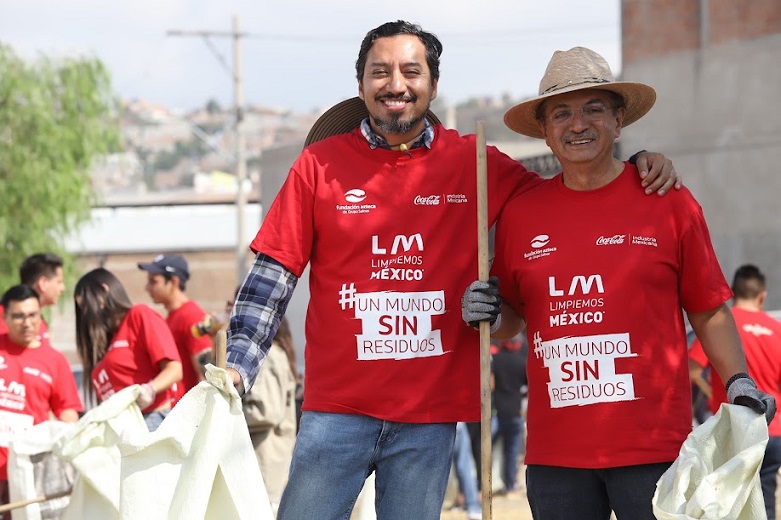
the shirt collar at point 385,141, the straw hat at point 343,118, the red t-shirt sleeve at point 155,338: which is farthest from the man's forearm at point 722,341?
the red t-shirt sleeve at point 155,338

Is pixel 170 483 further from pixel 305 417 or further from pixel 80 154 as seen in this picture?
pixel 80 154

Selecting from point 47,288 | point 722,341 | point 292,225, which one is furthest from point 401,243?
point 47,288

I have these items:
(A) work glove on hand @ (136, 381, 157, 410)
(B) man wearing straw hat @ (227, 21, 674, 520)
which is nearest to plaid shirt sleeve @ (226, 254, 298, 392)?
(B) man wearing straw hat @ (227, 21, 674, 520)

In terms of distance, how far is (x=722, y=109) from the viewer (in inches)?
673

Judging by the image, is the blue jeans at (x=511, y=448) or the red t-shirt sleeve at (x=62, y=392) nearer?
the red t-shirt sleeve at (x=62, y=392)

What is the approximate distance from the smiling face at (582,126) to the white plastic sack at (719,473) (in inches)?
35.2

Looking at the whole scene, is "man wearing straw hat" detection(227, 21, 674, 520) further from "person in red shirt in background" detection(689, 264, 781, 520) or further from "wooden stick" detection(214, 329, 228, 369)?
"person in red shirt in background" detection(689, 264, 781, 520)

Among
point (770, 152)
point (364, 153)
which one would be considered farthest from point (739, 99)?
point (364, 153)

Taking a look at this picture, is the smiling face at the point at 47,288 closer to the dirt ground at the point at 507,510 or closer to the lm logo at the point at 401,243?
the dirt ground at the point at 507,510

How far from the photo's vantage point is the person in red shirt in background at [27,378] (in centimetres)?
763

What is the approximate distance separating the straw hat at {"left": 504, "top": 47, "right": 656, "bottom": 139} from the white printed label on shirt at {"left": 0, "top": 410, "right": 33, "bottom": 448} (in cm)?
415

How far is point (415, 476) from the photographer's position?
14.1ft

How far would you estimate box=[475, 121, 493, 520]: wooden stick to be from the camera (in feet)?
13.6

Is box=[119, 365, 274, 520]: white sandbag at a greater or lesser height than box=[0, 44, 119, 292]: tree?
lesser
